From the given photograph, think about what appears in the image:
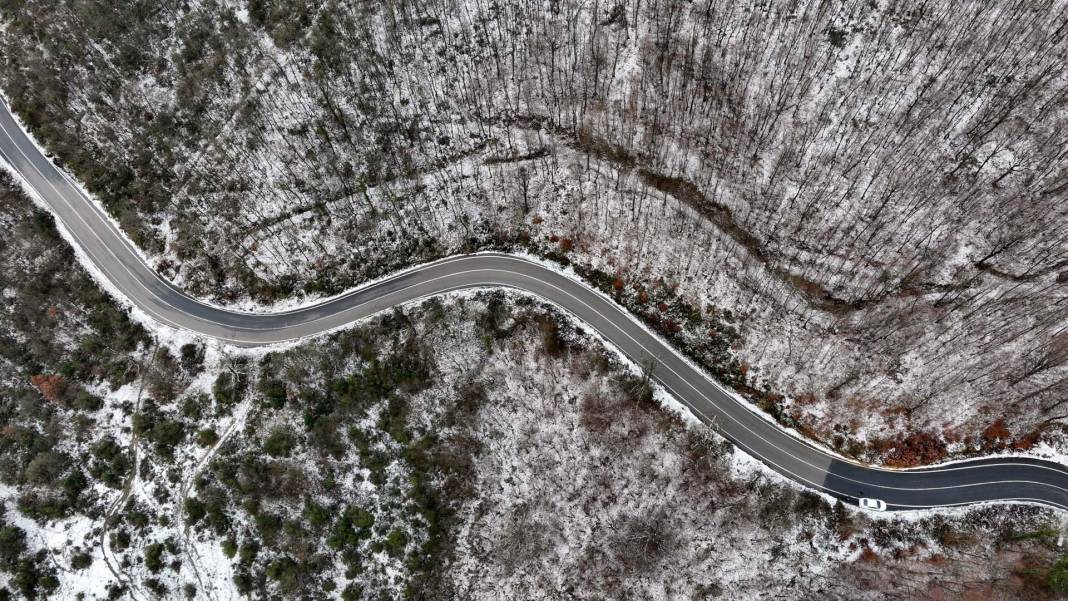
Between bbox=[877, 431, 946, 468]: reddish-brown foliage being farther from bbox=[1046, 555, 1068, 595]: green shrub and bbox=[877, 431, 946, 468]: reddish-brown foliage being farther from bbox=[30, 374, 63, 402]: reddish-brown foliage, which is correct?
bbox=[30, 374, 63, 402]: reddish-brown foliage

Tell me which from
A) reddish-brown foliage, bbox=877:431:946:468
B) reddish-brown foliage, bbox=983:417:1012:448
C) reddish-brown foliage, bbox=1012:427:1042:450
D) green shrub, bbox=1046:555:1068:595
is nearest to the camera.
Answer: green shrub, bbox=1046:555:1068:595

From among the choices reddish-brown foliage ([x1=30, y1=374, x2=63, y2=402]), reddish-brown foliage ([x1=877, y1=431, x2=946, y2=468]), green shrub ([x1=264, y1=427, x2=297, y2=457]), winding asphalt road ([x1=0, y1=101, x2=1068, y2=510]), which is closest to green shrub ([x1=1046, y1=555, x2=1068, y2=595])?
winding asphalt road ([x1=0, y1=101, x2=1068, y2=510])

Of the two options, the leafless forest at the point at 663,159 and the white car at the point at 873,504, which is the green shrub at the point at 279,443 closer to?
the leafless forest at the point at 663,159

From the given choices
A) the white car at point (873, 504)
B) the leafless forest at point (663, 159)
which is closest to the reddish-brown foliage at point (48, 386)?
the leafless forest at point (663, 159)

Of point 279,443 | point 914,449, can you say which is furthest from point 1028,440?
point 279,443

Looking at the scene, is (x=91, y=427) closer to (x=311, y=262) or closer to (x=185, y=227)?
(x=185, y=227)

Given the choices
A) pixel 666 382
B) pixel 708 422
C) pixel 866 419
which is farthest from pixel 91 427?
pixel 866 419
